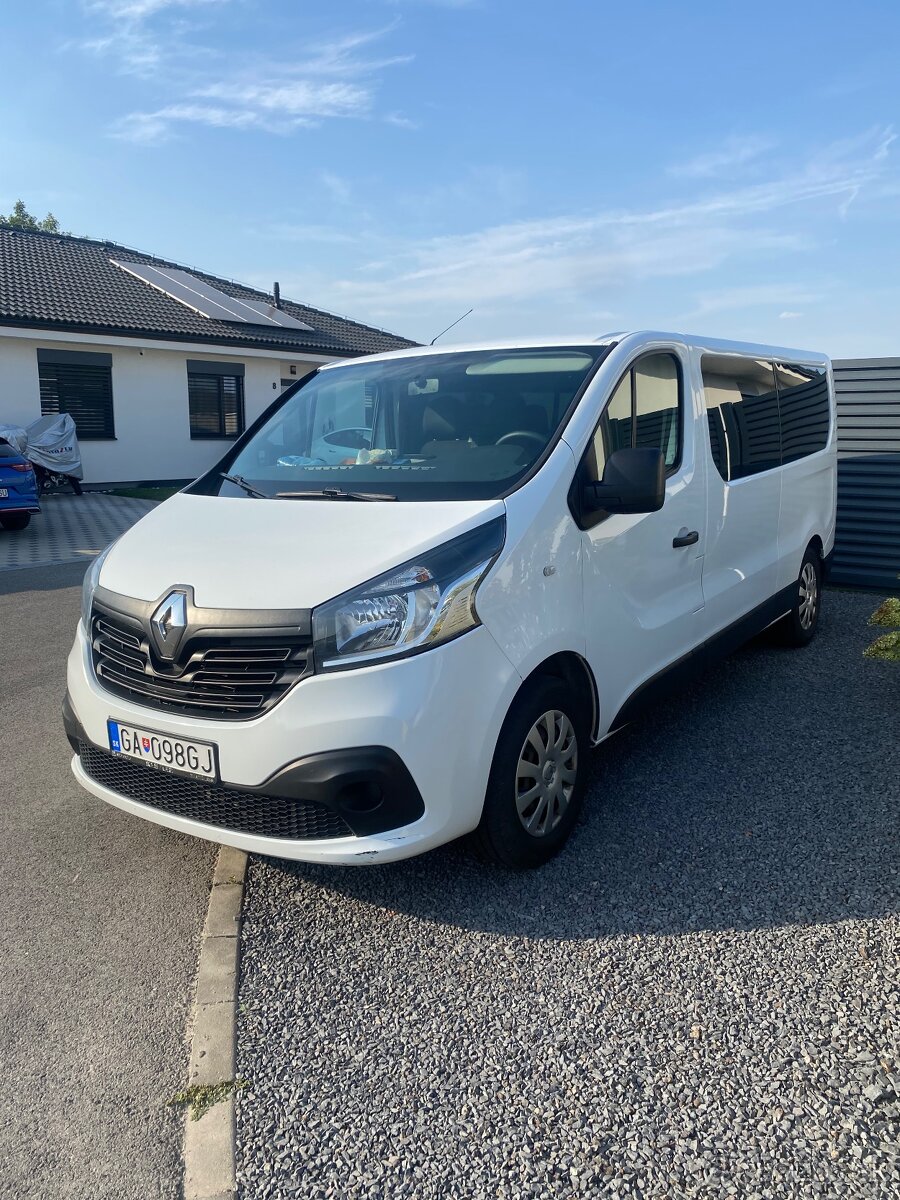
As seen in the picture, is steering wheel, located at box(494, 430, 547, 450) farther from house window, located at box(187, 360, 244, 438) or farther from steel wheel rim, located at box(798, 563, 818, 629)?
house window, located at box(187, 360, 244, 438)

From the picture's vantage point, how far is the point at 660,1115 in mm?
2184

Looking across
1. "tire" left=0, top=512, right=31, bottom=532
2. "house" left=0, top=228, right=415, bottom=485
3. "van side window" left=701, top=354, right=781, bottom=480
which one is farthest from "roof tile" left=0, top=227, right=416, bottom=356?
"van side window" left=701, top=354, right=781, bottom=480

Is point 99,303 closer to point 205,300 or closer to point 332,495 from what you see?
point 205,300

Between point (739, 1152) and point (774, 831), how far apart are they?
1668 millimetres

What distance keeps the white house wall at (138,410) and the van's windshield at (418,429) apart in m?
15.0

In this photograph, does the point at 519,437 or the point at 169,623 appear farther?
the point at 519,437

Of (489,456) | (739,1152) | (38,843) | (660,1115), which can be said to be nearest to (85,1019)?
(38,843)

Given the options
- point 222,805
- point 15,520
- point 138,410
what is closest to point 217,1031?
point 222,805

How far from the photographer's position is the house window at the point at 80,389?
57.8 feet

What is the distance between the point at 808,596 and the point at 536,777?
3.95m

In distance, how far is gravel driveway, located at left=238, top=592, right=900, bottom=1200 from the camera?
6.77ft

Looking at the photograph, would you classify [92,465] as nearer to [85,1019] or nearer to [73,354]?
[73,354]

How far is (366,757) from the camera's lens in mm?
2652

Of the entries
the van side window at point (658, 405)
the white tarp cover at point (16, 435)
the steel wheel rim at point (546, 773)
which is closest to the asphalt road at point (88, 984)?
the steel wheel rim at point (546, 773)
